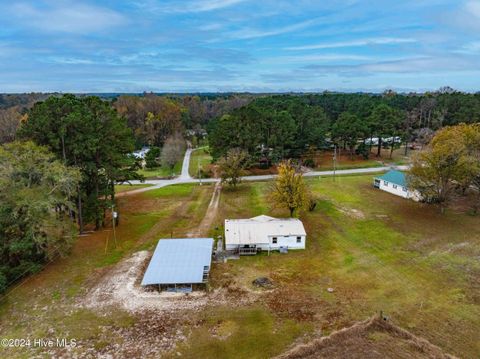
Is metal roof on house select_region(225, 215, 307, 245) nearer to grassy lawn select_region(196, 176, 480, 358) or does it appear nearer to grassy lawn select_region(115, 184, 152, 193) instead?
grassy lawn select_region(196, 176, 480, 358)

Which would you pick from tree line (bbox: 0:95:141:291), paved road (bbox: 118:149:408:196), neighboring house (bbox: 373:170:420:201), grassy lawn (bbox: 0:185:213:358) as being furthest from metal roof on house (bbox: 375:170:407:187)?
tree line (bbox: 0:95:141:291)

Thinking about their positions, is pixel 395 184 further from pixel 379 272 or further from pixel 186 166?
pixel 186 166

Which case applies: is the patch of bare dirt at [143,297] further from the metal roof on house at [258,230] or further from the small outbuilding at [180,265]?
the metal roof on house at [258,230]

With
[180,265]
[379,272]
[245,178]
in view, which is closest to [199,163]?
[245,178]

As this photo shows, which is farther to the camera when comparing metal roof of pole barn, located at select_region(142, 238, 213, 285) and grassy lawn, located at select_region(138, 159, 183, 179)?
grassy lawn, located at select_region(138, 159, 183, 179)

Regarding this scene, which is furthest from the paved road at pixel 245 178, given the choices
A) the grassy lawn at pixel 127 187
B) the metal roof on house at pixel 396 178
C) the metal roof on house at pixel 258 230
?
the metal roof on house at pixel 258 230
